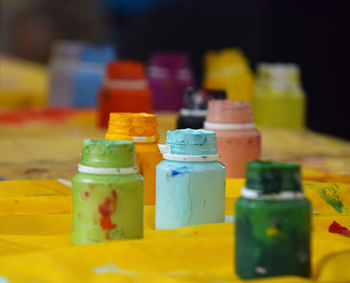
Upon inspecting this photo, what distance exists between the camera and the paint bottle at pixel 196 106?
5.05 feet

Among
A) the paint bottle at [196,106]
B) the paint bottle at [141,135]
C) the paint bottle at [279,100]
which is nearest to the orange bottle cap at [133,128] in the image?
the paint bottle at [141,135]

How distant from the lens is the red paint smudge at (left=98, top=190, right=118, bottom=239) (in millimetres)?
867

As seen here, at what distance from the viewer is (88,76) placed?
289 centimetres

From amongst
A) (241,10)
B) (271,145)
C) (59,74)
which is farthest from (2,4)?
(271,145)

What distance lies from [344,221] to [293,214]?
0.31m

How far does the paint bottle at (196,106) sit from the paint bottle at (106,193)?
2.15ft

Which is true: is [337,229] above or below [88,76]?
below

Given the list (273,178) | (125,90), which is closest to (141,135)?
(273,178)

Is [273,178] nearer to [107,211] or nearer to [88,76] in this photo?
[107,211]

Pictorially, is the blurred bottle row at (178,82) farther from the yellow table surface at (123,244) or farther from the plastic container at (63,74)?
the yellow table surface at (123,244)

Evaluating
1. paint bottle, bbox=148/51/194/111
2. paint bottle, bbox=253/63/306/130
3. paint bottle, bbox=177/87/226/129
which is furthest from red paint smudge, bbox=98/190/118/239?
paint bottle, bbox=148/51/194/111

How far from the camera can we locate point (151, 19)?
4.47 meters

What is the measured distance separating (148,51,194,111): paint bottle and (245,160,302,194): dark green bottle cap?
2.06m

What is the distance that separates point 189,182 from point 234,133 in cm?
35
